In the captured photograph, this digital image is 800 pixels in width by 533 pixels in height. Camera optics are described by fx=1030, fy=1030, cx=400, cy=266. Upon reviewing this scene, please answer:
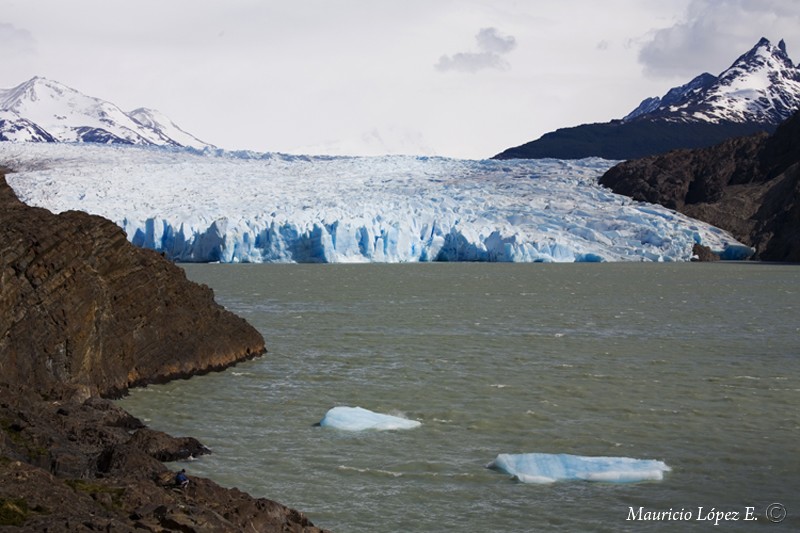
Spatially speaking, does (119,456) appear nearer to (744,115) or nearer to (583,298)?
(583,298)

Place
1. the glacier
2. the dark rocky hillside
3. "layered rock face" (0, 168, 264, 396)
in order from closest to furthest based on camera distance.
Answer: "layered rock face" (0, 168, 264, 396) < the glacier < the dark rocky hillside

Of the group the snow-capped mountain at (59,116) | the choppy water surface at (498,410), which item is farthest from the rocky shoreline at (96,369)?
Result: the snow-capped mountain at (59,116)

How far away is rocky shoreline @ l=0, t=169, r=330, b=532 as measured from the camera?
6.46m

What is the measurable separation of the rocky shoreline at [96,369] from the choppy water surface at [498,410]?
2.11 feet

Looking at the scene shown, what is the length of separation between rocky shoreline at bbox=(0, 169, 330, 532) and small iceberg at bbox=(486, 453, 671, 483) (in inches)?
117

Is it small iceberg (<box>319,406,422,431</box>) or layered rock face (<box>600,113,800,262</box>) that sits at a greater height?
layered rock face (<box>600,113,800,262</box>)

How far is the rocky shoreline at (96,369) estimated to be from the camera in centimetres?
646

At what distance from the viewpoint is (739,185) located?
74.2 meters

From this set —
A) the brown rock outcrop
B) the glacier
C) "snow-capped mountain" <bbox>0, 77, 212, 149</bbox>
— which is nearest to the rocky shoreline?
the brown rock outcrop

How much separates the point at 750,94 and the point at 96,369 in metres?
132

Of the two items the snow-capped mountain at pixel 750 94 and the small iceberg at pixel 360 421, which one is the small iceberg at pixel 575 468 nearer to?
the small iceberg at pixel 360 421

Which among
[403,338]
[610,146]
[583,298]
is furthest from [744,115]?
[403,338]

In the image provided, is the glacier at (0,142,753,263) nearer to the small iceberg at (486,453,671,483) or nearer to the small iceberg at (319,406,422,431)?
the small iceberg at (319,406,422,431)

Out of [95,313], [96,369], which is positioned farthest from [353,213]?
[96,369]
